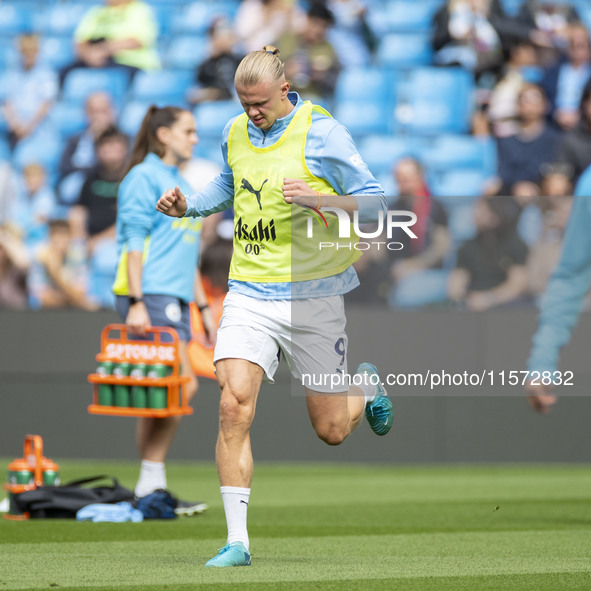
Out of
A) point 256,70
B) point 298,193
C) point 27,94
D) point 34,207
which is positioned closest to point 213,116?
point 34,207

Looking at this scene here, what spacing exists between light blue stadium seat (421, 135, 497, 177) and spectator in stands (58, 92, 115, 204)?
3652 millimetres

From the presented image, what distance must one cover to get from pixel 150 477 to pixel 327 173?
2.85 metres

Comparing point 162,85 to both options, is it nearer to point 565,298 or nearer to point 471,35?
point 471,35

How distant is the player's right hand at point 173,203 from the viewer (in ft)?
16.6

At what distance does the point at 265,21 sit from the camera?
574 inches

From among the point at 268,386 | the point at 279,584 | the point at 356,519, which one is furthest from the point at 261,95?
the point at 268,386

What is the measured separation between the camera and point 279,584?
4.34 m

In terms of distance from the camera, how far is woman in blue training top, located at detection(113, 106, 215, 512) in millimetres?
7238

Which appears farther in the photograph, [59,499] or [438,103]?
Answer: [438,103]

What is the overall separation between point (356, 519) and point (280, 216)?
2768mm

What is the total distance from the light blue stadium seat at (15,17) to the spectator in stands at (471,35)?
5.29m

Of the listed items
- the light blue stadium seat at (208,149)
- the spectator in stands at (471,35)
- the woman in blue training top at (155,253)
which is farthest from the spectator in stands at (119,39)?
the woman in blue training top at (155,253)

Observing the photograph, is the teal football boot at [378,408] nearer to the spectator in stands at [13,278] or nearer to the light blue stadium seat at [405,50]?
the spectator in stands at [13,278]

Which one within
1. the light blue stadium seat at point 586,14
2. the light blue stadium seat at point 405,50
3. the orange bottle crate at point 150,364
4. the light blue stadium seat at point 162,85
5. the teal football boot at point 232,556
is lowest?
the teal football boot at point 232,556
